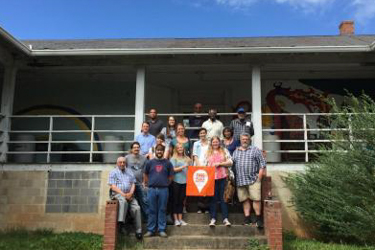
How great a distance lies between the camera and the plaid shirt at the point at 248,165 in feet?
22.1

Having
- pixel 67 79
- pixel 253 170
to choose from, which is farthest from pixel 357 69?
pixel 67 79

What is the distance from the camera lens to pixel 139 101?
8891 millimetres

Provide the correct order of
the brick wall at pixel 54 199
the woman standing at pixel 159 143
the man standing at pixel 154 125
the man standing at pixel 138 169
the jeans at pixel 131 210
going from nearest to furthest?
1. the jeans at pixel 131 210
2. the woman standing at pixel 159 143
3. the man standing at pixel 138 169
4. the man standing at pixel 154 125
5. the brick wall at pixel 54 199

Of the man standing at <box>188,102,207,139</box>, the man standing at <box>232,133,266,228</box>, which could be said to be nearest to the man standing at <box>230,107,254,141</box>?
the man standing at <box>232,133,266,228</box>

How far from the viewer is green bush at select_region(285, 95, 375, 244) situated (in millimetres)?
6211

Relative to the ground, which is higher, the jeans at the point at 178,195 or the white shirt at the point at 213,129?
the white shirt at the point at 213,129

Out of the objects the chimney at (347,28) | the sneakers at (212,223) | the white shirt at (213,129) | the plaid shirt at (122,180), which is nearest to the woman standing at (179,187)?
the sneakers at (212,223)

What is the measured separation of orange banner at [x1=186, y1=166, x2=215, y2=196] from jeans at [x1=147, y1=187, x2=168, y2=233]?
505 millimetres

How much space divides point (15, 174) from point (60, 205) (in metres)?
1.21

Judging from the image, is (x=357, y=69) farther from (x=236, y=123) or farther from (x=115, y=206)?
(x=115, y=206)

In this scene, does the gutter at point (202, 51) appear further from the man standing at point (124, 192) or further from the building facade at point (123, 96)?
the man standing at point (124, 192)

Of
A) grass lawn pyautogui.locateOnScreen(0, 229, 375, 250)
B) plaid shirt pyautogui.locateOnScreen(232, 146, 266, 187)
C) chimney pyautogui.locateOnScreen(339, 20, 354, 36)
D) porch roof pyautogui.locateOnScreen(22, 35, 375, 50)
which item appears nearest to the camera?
grass lawn pyautogui.locateOnScreen(0, 229, 375, 250)

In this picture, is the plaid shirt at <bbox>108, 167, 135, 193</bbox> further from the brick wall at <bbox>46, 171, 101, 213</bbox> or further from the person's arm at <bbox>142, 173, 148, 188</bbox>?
the brick wall at <bbox>46, 171, 101, 213</bbox>

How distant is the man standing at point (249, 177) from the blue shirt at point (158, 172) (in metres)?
1.21
